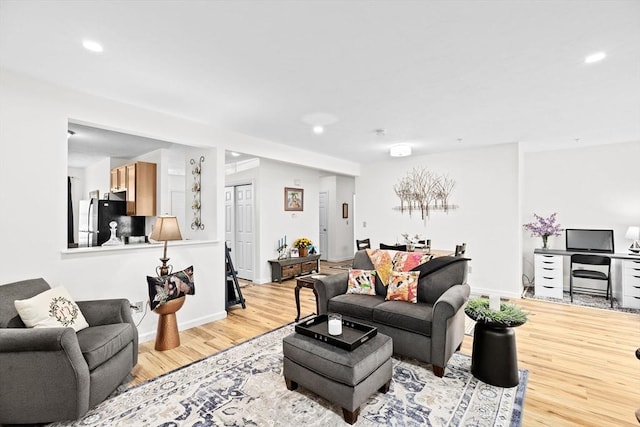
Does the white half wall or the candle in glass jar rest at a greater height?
the white half wall

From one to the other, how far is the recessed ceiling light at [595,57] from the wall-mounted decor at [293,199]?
494cm

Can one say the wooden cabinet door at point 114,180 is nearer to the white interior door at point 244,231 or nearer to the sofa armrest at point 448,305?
the white interior door at point 244,231

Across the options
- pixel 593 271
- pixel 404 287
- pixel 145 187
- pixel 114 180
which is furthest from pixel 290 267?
pixel 593 271

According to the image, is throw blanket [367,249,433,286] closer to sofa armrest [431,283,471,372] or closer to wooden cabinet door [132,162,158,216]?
sofa armrest [431,283,471,372]

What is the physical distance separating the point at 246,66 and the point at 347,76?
0.83 m

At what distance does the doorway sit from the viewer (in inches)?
239

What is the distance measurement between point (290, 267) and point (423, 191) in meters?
3.00

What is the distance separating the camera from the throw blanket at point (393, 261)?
10.7ft

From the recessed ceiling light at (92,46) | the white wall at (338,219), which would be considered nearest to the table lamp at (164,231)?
the recessed ceiling light at (92,46)

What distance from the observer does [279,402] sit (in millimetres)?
2191

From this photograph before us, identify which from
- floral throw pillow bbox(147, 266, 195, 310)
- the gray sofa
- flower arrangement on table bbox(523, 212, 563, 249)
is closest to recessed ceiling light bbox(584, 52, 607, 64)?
the gray sofa

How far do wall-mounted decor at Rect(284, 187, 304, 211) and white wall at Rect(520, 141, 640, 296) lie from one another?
4.15 metres

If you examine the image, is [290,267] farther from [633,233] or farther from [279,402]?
[633,233]

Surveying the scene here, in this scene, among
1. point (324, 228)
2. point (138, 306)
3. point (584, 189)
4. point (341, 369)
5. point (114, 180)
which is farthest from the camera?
point (324, 228)
